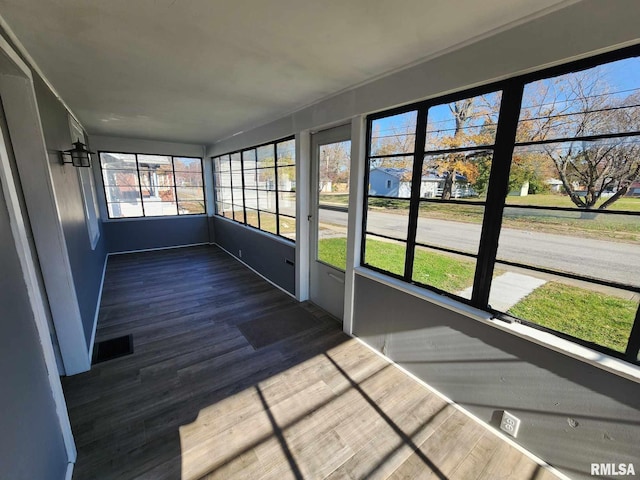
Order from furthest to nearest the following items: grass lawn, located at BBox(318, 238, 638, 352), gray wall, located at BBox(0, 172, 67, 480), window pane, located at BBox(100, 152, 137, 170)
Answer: window pane, located at BBox(100, 152, 137, 170)
grass lawn, located at BBox(318, 238, 638, 352)
gray wall, located at BBox(0, 172, 67, 480)

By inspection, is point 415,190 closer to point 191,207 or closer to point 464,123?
point 464,123

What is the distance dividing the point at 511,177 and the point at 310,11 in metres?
1.47

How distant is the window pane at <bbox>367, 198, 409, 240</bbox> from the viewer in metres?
2.22

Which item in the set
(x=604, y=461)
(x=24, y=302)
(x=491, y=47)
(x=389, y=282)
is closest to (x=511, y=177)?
(x=491, y=47)

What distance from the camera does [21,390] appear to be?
3.52ft

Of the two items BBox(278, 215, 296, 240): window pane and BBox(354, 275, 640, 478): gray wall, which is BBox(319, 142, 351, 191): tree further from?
BBox(354, 275, 640, 478): gray wall

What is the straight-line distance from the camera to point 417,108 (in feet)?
6.61

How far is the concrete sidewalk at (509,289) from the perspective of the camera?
5.36 feet

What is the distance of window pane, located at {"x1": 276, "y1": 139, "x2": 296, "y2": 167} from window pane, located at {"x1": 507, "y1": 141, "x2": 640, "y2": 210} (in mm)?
2497

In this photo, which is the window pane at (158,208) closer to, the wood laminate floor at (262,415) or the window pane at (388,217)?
the wood laminate floor at (262,415)

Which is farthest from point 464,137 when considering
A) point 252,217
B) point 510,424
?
point 252,217

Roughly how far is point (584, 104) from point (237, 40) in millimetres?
1956

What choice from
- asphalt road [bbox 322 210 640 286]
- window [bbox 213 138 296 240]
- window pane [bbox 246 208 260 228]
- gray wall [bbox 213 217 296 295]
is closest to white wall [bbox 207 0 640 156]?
asphalt road [bbox 322 210 640 286]

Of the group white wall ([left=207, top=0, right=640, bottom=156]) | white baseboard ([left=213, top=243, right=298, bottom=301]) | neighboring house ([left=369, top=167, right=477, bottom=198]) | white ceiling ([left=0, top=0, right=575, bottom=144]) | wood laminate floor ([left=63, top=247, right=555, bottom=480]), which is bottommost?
wood laminate floor ([left=63, top=247, right=555, bottom=480])
